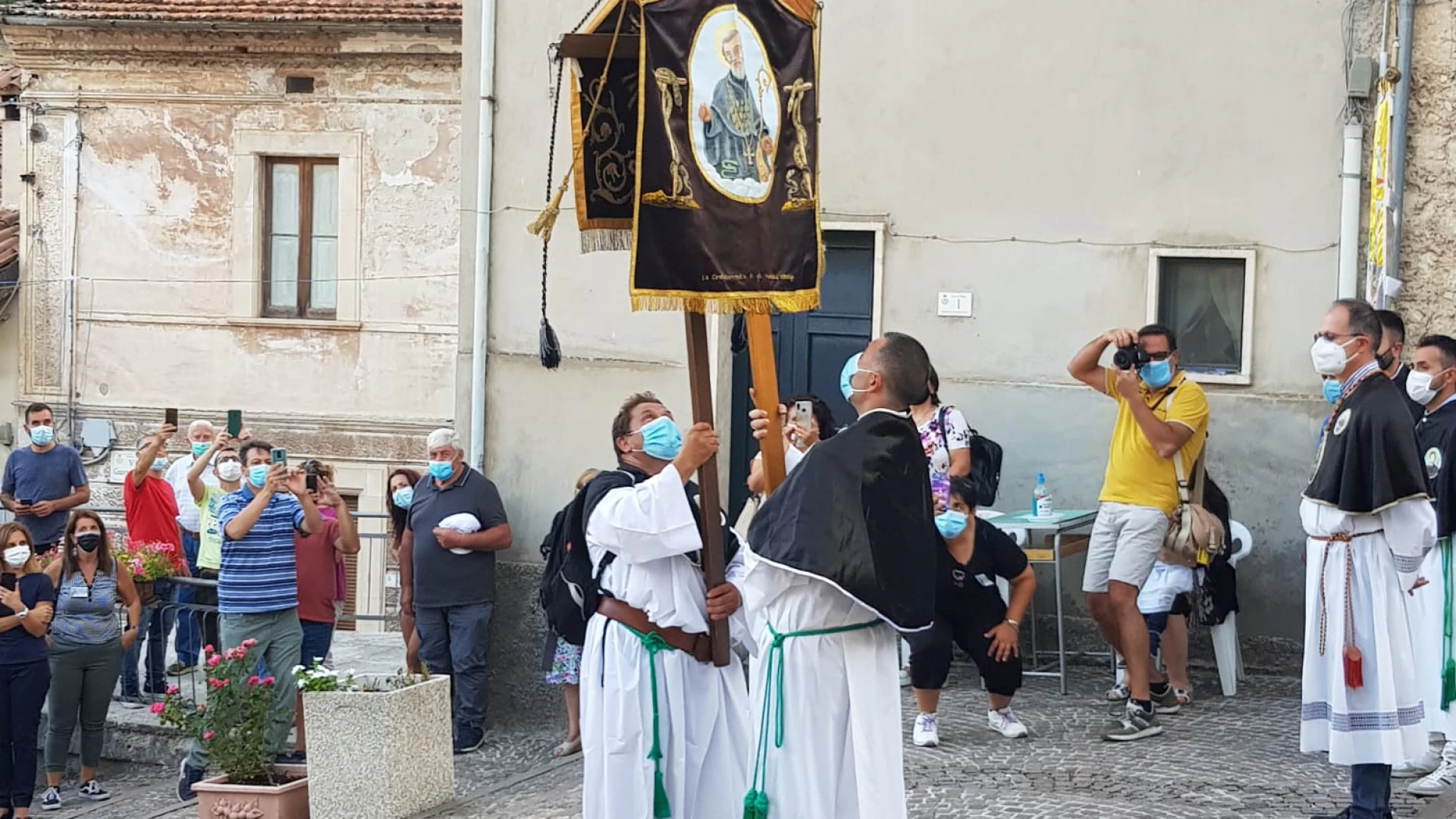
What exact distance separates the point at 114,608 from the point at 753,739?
6294mm

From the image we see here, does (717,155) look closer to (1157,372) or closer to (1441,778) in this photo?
(1157,372)

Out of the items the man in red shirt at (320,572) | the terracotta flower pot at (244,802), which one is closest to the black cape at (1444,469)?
the terracotta flower pot at (244,802)

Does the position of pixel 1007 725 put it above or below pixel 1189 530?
below

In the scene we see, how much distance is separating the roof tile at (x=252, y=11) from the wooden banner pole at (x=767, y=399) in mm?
13111

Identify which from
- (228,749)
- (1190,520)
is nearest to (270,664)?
(228,749)

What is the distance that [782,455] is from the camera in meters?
6.47

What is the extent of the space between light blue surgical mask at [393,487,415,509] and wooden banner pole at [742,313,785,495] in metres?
5.75

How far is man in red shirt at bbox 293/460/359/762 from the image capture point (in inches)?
442

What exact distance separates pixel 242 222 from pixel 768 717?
15.3 metres

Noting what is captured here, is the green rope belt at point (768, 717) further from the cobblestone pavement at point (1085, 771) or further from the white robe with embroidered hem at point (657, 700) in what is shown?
the cobblestone pavement at point (1085, 771)

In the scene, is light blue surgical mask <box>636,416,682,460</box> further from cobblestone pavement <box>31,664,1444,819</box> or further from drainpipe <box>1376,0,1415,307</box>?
drainpipe <box>1376,0,1415,307</box>

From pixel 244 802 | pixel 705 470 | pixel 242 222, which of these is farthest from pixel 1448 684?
pixel 242 222

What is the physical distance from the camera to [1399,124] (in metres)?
10.2

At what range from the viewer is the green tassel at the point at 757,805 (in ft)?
20.5
